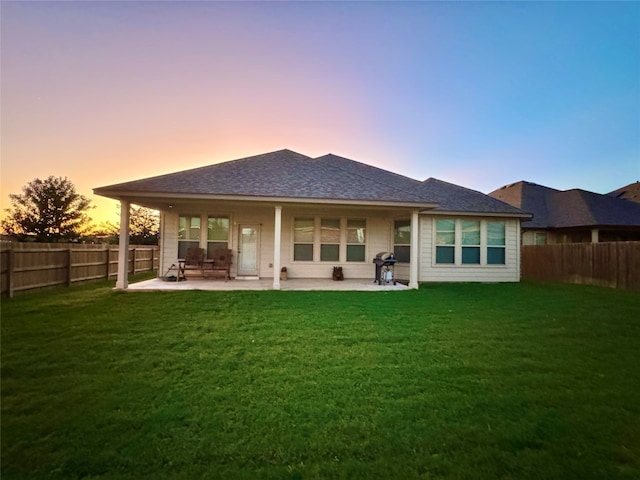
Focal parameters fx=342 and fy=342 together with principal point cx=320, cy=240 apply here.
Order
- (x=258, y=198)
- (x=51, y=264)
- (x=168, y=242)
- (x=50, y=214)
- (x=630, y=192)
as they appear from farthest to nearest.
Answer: (x=630, y=192) → (x=50, y=214) → (x=168, y=242) → (x=258, y=198) → (x=51, y=264)

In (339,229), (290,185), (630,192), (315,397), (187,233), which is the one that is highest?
(630,192)

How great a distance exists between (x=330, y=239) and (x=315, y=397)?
9403mm

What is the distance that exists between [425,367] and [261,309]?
12.9 feet

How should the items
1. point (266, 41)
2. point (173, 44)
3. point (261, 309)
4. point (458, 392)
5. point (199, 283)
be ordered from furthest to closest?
point (199, 283) → point (266, 41) → point (173, 44) → point (261, 309) → point (458, 392)

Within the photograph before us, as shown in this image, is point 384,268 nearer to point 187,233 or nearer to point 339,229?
point 339,229

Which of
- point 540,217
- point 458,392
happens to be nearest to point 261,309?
point 458,392

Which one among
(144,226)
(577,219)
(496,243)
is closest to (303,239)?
(496,243)

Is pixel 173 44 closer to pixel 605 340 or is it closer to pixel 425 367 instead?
pixel 425 367

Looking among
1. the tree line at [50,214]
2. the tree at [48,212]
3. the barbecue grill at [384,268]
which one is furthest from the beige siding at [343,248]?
the tree at [48,212]

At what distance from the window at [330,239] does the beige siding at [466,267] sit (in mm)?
3081

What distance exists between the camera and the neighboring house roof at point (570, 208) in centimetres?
1726

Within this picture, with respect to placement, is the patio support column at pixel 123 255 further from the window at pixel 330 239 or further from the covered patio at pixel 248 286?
the window at pixel 330 239

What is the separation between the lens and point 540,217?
18516 millimetres

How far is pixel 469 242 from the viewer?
12.8 m
